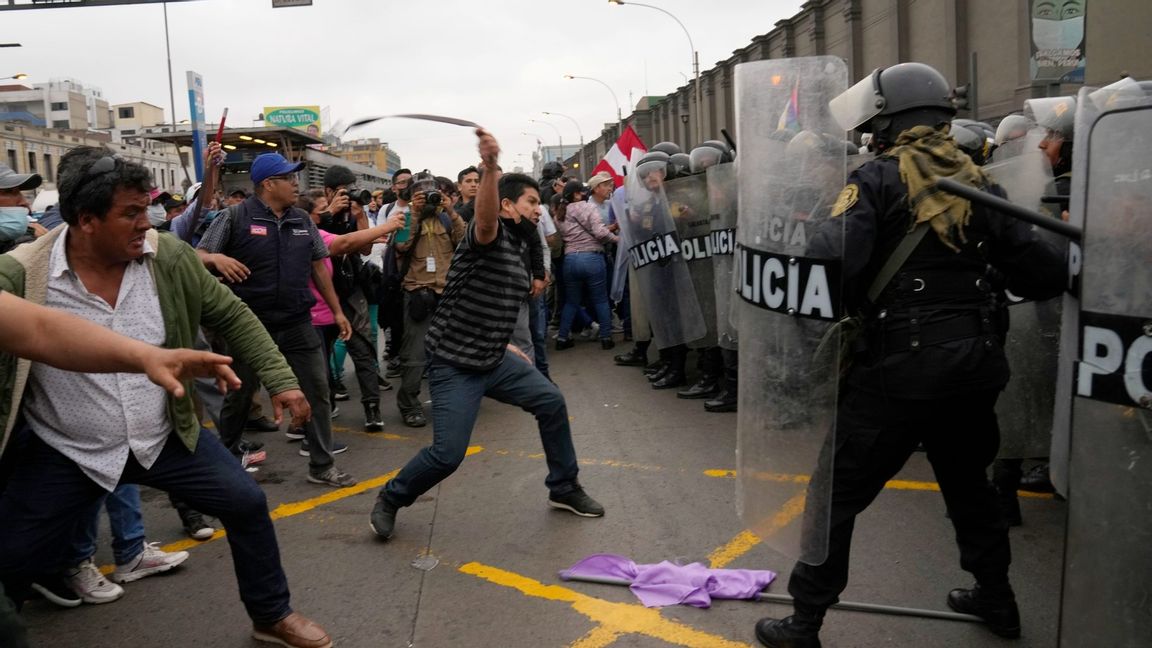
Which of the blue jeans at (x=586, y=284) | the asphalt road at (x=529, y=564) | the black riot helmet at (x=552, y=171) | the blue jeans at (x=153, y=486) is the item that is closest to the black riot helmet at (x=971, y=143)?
the asphalt road at (x=529, y=564)

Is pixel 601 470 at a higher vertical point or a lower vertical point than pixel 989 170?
lower

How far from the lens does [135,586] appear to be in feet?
13.5

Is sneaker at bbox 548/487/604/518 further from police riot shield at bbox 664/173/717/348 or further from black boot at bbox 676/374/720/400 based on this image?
black boot at bbox 676/374/720/400

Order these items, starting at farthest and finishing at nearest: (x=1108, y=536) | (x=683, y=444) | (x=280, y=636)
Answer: (x=683, y=444)
(x=280, y=636)
(x=1108, y=536)

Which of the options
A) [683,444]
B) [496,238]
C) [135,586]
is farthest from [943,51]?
[135,586]

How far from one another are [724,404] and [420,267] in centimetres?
261

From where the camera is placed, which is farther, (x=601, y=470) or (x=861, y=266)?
(x=601, y=470)

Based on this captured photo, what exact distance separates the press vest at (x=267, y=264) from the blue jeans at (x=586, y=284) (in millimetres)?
4679

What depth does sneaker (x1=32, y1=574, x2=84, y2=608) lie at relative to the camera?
154 inches

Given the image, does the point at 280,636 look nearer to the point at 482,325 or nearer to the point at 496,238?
the point at 482,325

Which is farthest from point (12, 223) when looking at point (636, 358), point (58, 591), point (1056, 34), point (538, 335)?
point (1056, 34)

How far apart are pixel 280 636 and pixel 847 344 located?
90.7 inches

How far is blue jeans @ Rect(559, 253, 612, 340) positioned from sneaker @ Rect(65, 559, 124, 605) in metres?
6.42

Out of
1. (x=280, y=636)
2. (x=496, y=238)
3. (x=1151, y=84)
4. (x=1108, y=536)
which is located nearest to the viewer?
(x=1108, y=536)
